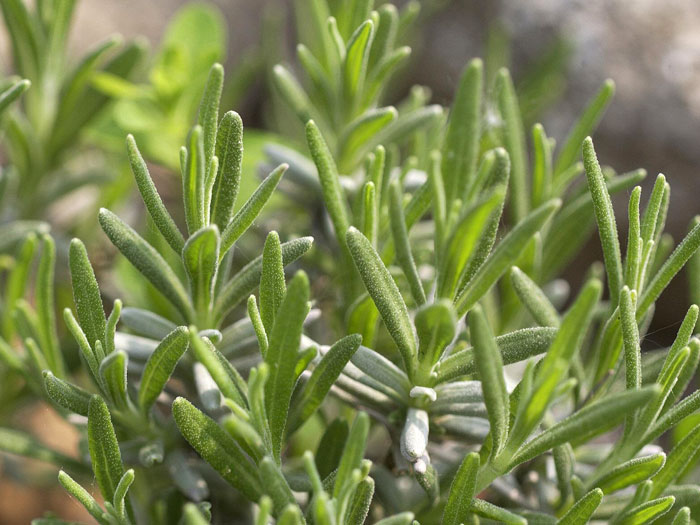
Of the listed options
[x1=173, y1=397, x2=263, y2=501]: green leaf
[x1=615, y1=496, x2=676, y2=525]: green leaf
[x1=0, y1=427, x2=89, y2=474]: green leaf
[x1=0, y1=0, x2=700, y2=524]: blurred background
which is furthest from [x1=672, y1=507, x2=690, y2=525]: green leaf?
[x1=0, y1=0, x2=700, y2=524]: blurred background

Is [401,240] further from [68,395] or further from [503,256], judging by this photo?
[68,395]

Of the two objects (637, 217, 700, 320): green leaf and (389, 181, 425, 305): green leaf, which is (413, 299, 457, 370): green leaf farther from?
(637, 217, 700, 320): green leaf

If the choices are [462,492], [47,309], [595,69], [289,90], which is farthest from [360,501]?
[595,69]

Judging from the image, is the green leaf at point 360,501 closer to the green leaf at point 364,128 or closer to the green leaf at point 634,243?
the green leaf at point 634,243

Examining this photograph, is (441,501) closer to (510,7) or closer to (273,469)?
(273,469)

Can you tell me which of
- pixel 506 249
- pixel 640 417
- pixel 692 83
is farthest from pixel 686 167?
pixel 506 249

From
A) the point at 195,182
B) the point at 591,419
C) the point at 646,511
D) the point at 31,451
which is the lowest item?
the point at 31,451
